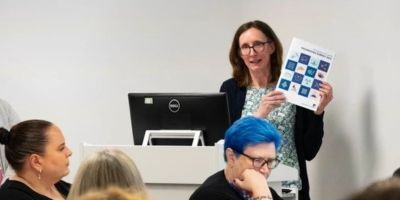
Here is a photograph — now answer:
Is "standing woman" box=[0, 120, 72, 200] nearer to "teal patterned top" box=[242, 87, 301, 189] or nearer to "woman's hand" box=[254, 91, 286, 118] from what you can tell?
"woman's hand" box=[254, 91, 286, 118]

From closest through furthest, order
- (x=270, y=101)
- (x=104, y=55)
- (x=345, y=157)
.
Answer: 1. (x=270, y=101)
2. (x=345, y=157)
3. (x=104, y=55)

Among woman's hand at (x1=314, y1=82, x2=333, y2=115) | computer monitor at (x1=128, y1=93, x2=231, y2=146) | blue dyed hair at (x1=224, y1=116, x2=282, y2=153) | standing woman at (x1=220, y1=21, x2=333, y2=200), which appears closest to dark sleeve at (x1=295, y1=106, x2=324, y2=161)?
standing woman at (x1=220, y1=21, x2=333, y2=200)

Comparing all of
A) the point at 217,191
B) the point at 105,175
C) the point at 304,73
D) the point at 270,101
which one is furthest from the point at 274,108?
the point at 105,175

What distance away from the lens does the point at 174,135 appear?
9.88 ft

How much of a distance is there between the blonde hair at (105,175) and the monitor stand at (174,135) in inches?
30.0

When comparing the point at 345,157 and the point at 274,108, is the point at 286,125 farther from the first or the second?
the point at 345,157

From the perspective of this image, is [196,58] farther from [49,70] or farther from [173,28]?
[49,70]

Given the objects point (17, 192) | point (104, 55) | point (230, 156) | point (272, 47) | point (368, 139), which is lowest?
point (368, 139)

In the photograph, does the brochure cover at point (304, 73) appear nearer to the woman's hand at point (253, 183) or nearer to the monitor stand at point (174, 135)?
the monitor stand at point (174, 135)

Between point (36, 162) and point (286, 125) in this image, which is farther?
point (286, 125)

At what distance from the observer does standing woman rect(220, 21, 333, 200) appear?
3389 mm

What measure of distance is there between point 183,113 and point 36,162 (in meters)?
0.72

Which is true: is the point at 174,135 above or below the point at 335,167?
above

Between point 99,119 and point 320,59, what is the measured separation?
2.18m
